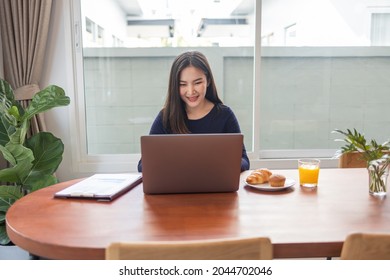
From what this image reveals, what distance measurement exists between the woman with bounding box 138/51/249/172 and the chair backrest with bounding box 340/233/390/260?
1273 millimetres

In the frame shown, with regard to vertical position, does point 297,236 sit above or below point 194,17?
below

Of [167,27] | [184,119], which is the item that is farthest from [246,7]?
[184,119]

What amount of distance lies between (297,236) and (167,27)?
2.23 meters

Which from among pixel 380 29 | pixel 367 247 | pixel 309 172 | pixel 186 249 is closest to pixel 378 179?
pixel 309 172

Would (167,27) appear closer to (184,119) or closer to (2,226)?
(184,119)

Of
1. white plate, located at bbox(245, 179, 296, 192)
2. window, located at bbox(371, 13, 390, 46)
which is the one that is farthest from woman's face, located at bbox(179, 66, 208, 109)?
window, located at bbox(371, 13, 390, 46)

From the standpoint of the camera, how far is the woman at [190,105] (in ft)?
6.65

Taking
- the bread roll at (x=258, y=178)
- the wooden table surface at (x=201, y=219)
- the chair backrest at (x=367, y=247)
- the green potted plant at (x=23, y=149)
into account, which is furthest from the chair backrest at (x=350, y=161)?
the green potted plant at (x=23, y=149)

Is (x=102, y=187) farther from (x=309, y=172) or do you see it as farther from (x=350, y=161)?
(x=350, y=161)

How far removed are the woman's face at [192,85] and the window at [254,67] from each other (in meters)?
0.91

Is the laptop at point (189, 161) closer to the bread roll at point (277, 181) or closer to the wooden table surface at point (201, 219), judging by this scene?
the wooden table surface at point (201, 219)

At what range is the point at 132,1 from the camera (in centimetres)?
288
